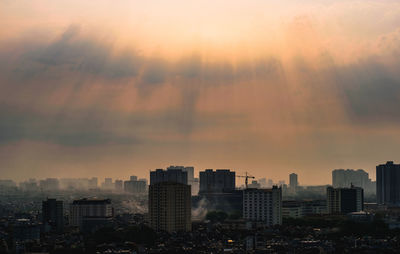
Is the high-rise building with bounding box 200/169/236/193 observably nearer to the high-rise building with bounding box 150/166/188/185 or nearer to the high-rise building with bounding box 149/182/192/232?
the high-rise building with bounding box 150/166/188/185

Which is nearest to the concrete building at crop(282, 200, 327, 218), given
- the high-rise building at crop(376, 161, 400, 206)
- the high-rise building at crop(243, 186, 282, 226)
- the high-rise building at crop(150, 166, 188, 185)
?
the high-rise building at crop(243, 186, 282, 226)

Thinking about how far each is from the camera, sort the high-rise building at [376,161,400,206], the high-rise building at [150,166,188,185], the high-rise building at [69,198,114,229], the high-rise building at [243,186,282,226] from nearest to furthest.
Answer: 1. the high-rise building at [243,186,282,226]
2. the high-rise building at [69,198,114,229]
3. the high-rise building at [150,166,188,185]
4. the high-rise building at [376,161,400,206]

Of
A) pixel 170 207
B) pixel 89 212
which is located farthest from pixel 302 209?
pixel 170 207

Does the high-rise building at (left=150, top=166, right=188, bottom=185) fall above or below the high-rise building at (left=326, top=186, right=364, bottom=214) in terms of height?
above

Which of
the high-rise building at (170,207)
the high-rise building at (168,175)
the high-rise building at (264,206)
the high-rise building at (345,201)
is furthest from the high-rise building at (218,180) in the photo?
the high-rise building at (170,207)

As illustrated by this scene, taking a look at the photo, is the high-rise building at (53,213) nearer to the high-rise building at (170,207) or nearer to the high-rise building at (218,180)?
the high-rise building at (170,207)
